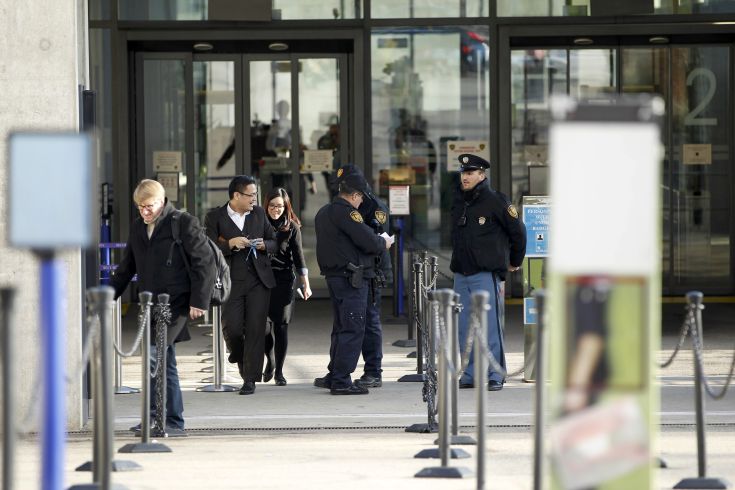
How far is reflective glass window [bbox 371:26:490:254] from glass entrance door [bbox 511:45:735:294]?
576 mm

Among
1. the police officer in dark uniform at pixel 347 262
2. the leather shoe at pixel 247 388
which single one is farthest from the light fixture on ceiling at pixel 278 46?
the leather shoe at pixel 247 388

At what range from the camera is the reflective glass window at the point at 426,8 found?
63.0ft

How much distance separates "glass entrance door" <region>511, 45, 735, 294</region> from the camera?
19438 millimetres

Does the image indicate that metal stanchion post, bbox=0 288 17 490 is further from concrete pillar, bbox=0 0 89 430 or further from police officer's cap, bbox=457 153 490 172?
police officer's cap, bbox=457 153 490 172

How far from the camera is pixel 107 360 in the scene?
25.4 ft

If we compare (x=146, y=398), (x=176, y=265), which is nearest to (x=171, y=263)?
(x=176, y=265)

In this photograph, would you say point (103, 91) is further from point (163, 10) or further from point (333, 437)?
point (333, 437)

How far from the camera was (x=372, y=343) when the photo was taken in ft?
40.9

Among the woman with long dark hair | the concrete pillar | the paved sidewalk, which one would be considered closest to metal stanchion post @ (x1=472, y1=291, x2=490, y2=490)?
the paved sidewalk

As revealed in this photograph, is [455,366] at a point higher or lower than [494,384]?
higher

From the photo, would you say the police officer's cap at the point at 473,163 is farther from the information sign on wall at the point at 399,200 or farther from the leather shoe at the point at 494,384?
the information sign on wall at the point at 399,200

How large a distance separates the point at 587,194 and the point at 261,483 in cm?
378

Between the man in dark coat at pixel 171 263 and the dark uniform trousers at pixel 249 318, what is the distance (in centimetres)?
199

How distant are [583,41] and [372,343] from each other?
26.8ft
